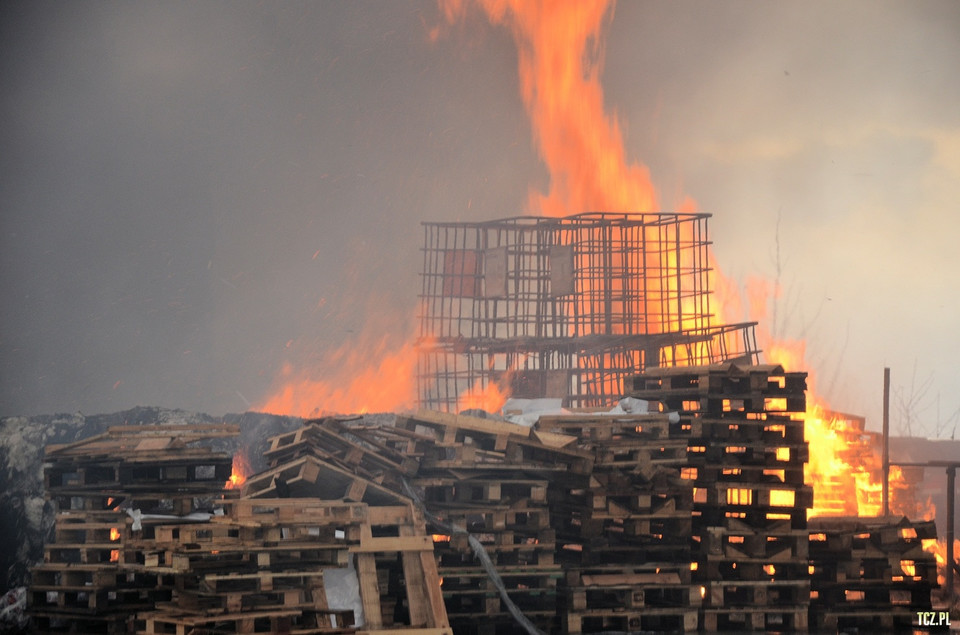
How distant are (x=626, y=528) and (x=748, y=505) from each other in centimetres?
150

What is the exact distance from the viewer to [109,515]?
42.1 feet

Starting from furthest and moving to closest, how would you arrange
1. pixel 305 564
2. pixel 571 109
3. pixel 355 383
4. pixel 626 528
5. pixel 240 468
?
pixel 571 109, pixel 355 383, pixel 240 468, pixel 626 528, pixel 305 564

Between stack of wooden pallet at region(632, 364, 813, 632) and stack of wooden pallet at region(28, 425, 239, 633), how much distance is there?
5567 millimetres

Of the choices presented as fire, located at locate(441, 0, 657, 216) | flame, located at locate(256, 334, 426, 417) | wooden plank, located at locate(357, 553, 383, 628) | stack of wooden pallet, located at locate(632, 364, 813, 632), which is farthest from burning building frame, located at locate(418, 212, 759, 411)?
wooden plank, located at locate(357, 553, 383, 628)

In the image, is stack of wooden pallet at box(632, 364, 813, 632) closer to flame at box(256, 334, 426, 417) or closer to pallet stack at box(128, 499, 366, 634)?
pallet stack at box(128, 499, 366, 634)

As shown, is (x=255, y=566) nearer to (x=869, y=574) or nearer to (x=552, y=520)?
(x=552, y=520)

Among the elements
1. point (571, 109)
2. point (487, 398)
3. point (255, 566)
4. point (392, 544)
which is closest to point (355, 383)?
point (487, 398)

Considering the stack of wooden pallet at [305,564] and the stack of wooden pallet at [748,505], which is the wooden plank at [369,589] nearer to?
the stack of wooden pallet at [305,564]


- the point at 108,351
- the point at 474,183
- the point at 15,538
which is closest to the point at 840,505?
the point at 474,183

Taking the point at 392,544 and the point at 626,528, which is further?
the point at 626,528

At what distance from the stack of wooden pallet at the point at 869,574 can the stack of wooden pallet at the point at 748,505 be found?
625 millimetres

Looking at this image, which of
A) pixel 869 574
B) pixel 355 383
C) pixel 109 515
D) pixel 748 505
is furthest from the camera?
pixel 355 383

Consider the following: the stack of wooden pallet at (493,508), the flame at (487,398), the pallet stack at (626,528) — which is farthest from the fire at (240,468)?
the pallet stack at (626,528)

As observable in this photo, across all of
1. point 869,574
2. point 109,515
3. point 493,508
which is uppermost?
point 493,508
